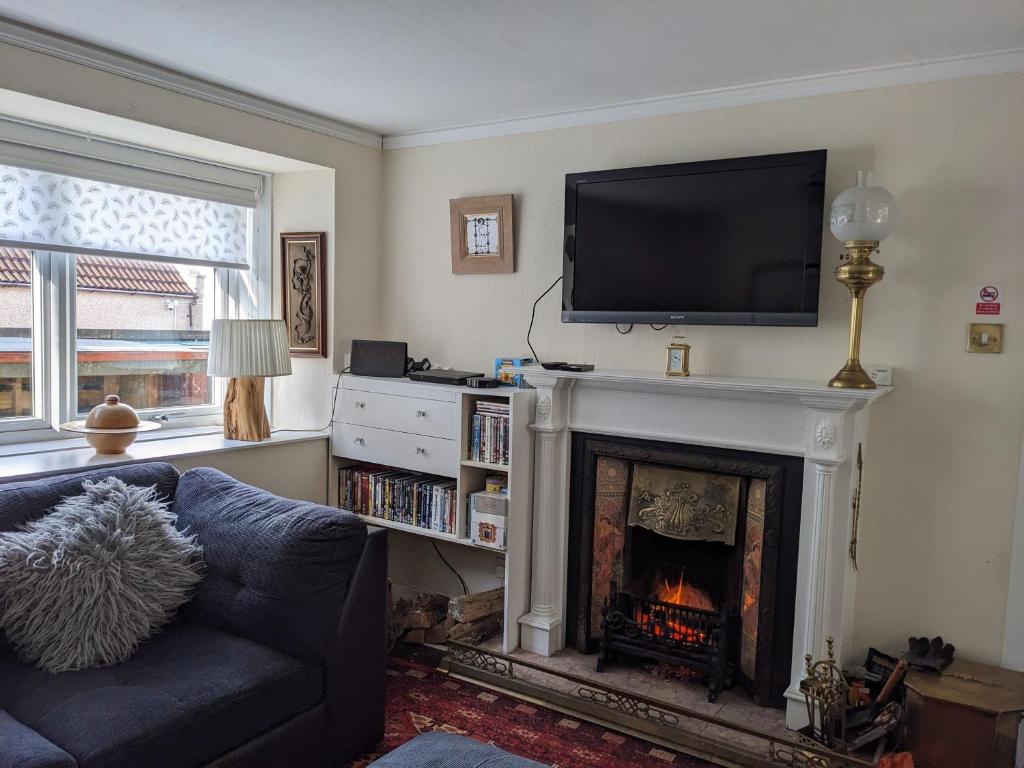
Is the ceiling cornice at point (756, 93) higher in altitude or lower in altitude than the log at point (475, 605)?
higher

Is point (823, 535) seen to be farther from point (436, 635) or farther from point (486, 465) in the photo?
point (436, 635)

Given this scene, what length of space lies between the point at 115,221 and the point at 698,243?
2.40 m

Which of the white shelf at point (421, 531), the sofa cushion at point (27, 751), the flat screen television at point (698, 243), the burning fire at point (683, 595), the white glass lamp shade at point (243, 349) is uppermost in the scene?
the flat screen television at point (698, 243)

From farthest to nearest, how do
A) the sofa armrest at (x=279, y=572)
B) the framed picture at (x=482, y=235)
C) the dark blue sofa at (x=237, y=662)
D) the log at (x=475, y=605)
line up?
1. the framed picture at (x=482, y=235)
2. the log at (x=475, y=605)
3. the sofa armrest at (x=279, y=572)
4. the dark blue sofa at (x=237, y=662)

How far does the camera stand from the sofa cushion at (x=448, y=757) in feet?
5.50

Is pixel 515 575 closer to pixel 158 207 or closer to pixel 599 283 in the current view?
pixel 599 283

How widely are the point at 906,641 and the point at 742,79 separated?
2118mm

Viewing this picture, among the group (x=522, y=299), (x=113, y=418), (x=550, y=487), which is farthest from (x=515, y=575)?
(x=113, y=418)

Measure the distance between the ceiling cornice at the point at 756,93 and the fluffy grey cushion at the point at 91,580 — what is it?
2204 mm

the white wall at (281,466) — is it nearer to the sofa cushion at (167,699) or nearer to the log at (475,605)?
the log at (475,605)

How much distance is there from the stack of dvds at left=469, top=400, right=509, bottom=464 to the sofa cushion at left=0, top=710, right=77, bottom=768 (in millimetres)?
1806

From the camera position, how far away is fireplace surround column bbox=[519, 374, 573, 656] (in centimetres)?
311

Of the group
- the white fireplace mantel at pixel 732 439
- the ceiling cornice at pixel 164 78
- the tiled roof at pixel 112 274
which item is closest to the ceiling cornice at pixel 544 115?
the ceiling cornice at pixel 164 78

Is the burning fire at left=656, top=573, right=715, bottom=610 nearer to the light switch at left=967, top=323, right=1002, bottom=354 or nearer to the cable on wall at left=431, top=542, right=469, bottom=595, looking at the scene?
the cable on wall at left=431, top=542, right=469, bottom=595
